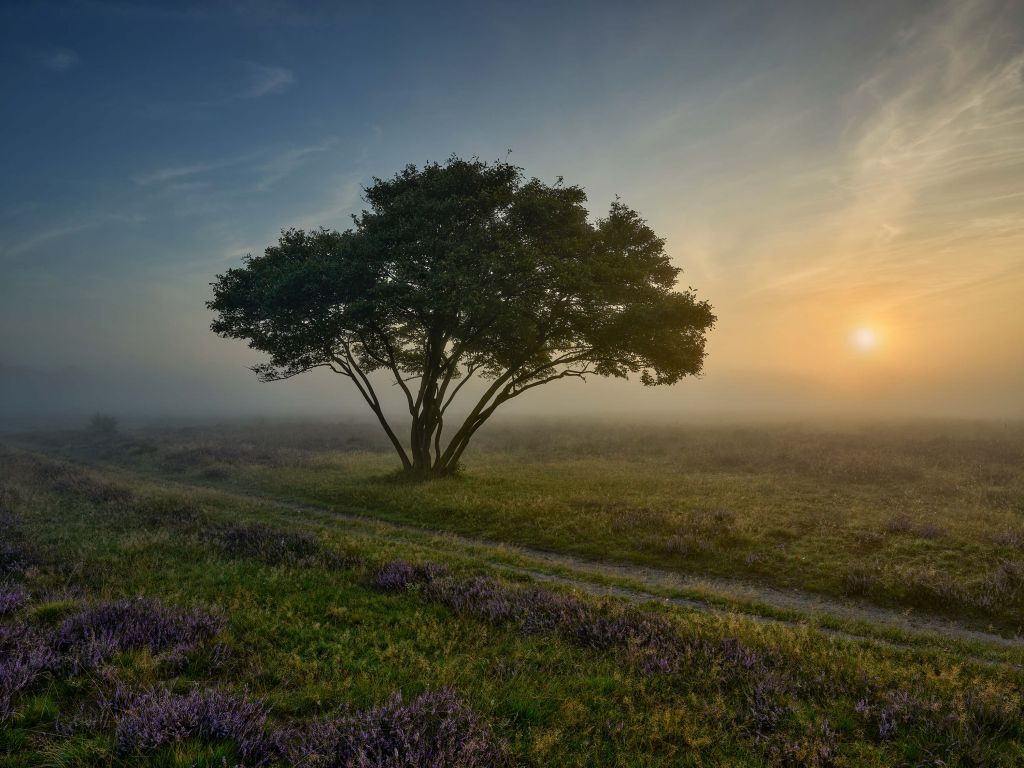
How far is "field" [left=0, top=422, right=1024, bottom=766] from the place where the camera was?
4.72m

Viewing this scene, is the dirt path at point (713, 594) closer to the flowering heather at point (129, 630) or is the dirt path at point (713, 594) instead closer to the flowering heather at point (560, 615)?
the flowering heather at point (560, 615)

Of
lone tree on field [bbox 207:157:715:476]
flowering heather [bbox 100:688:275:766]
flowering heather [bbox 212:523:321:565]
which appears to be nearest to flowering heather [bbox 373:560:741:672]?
flowering heather [bbox 212:523:321:565]

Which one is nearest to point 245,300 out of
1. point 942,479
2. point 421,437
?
point 421,437

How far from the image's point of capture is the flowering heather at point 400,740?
408 cm

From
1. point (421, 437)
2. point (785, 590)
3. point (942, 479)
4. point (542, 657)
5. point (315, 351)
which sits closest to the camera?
point (542, 657)

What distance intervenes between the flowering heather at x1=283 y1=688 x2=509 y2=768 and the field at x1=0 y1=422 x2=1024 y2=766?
0.09ft

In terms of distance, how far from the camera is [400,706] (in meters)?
4.89

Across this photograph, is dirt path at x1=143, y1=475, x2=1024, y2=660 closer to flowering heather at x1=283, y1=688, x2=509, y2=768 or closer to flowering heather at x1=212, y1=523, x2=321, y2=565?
flowering heather at x1=212, y1=523, x2=321, y2=565

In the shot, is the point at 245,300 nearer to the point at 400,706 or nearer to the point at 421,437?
the point at 421,437

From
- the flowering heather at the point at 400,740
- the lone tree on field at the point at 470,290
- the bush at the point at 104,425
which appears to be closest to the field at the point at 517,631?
the flowering heather at the point at 400,740

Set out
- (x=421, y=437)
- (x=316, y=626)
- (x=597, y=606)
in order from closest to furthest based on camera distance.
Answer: (x=316, y=626)
(x=597, y=606)
(x=421, y=437)

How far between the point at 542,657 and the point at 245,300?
26324 millimetres

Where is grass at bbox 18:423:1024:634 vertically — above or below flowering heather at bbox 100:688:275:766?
below

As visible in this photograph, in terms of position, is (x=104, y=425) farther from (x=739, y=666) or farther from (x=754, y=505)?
(x=739, y=666)
